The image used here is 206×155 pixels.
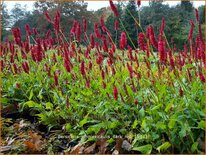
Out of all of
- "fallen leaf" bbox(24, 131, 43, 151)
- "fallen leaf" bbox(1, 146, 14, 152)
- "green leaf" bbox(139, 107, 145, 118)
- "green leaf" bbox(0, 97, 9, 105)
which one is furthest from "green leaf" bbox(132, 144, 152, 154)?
"green leaf" bbox(0, 97, 9, 105)

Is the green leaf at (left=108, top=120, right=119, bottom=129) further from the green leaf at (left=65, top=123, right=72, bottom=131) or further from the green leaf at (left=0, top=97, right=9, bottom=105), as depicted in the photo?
the green leaf at (left=0, top=97, right=9, bottom=105)

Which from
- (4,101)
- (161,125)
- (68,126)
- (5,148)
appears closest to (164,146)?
(161,125)

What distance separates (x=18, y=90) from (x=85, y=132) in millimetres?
1353

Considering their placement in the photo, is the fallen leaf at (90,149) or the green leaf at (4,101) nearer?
the fallen leaf at (90,149)

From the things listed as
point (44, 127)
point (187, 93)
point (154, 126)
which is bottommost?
point (44, 127)

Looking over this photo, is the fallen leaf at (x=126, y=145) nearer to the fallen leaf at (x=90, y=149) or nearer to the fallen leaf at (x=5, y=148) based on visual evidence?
the fallen leaf at (x=90, y=149)

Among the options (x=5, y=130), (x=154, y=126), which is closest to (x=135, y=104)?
(x=154, y=126)

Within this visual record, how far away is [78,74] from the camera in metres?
3.34

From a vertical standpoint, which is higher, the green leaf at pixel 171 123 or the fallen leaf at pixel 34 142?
the green leaf at pixel 171 123

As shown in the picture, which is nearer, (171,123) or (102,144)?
(171,123)

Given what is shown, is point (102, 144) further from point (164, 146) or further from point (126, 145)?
point (164, 146)

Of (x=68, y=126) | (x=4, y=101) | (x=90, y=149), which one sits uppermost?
(x=4, y=101)

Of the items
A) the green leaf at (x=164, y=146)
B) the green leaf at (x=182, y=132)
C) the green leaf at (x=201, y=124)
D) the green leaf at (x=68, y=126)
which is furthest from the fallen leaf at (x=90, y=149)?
the green leaf at (x=201, y=124)

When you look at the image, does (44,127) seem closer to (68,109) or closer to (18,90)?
(68,109)
